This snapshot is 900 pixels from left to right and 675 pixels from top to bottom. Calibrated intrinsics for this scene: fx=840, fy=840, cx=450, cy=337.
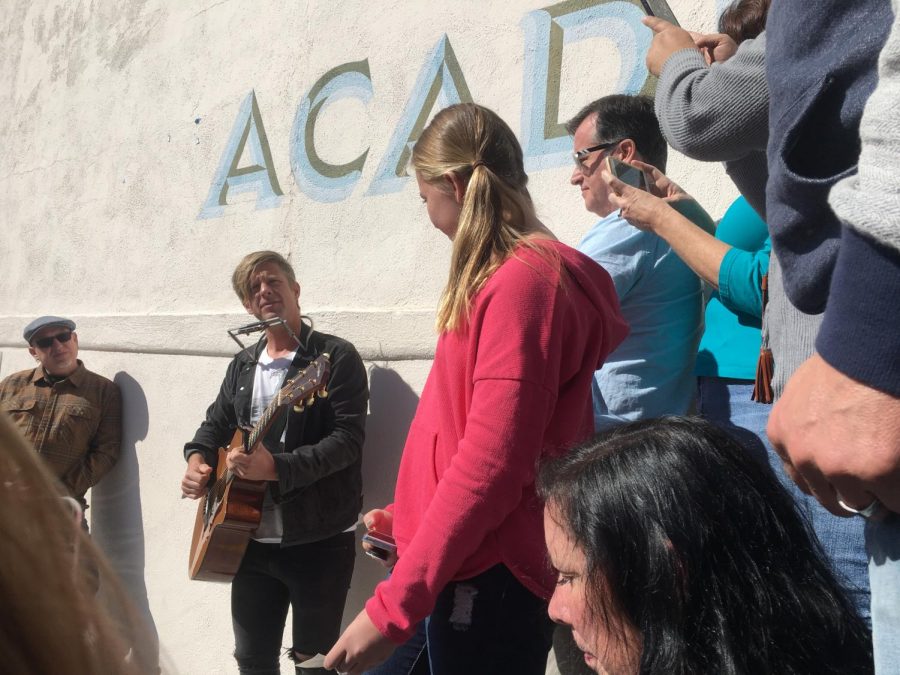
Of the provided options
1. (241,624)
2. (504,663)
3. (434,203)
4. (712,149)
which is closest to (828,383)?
(712,149)

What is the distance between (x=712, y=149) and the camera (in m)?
1.47

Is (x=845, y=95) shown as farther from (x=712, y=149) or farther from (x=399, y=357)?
(x=399, y=357)

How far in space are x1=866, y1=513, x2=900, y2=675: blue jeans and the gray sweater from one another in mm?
677

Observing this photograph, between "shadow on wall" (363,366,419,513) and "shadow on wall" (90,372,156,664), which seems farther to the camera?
"shadow on wall" (90,372,156,664)

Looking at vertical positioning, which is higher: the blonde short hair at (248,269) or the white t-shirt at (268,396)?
the blonde short hair at (248,269)

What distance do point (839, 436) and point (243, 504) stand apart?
102 inches

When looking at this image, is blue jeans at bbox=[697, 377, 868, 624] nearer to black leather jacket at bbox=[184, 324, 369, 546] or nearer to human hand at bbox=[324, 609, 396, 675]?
human hand at bbox=[324, 609, 396, 675]

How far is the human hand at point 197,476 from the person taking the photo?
3.53 m

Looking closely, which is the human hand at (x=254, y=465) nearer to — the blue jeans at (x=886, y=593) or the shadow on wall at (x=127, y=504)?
the shadow on wall at (x=127, y=504)

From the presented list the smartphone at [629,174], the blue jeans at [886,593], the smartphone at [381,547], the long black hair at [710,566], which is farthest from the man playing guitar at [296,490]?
the blue jeans at [886,593]

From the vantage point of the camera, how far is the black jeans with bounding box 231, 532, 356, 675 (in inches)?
124

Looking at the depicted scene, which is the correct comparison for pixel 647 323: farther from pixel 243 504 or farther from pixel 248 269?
pixel 248 269

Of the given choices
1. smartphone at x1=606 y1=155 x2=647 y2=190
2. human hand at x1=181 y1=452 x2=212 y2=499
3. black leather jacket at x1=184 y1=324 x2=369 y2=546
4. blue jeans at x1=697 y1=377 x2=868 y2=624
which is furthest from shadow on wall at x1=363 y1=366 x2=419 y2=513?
blue jeans at x1=697 y1=377 x2=868 y2=624

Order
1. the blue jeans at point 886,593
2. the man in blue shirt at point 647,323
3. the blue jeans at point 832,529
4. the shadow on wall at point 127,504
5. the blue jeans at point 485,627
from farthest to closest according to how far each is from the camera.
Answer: the shadow on wall at point 127,504, the man in blue shirt at point 647,323, the blue jeans at point 485,627, the blue jeans at point 832,529, the blue jeans at point 886,593
